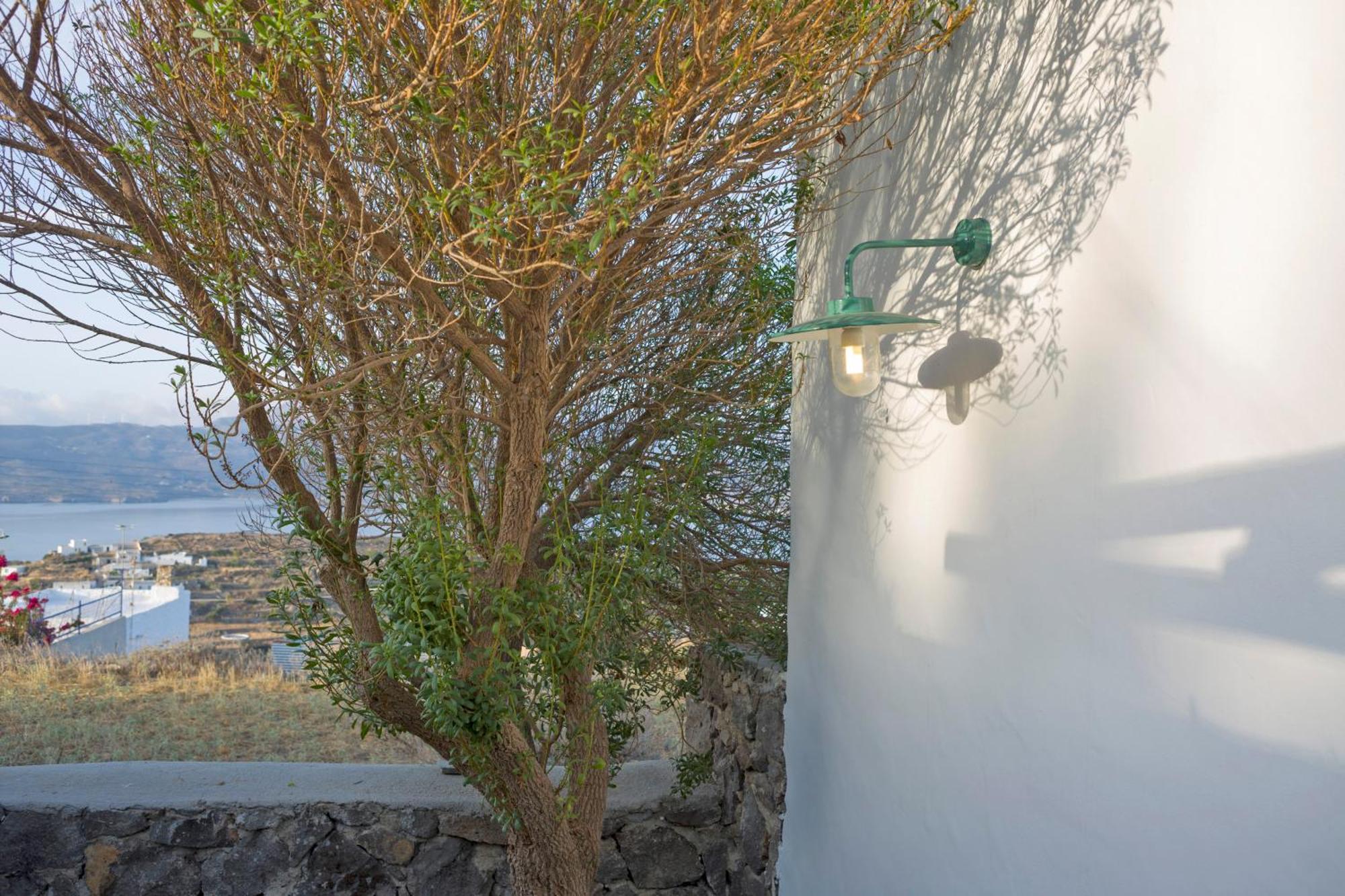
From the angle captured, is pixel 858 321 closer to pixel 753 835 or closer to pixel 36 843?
pixel 753 835

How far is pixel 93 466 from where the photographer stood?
8969 millimetres

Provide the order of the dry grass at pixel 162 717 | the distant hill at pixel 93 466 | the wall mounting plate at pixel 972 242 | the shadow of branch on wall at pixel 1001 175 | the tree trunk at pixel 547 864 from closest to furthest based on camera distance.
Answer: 1. the shadow of branch on wall at pixel 1001 175
2. the wall mounting plate at pixel 972 242
3. the tree trunk at pixel 547 864
4. the dry grass at pixel 162 717
5. the distant hill at pixel 93 466

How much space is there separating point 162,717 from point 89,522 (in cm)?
406

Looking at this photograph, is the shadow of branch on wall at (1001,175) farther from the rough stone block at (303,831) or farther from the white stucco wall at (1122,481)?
the rough stone block at (303,831)

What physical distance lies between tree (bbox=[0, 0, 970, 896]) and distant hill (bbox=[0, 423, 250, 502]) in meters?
5.47

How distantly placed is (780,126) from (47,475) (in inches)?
338

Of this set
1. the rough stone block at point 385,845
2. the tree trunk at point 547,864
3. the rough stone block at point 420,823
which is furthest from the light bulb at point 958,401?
the rough stone block at point 385,845

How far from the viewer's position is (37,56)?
2.48m

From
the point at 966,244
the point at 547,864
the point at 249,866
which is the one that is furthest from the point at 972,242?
the point at 249,866

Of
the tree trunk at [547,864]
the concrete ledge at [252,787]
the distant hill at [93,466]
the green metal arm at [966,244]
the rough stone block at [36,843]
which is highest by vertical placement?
the green metal arm at [966,244]

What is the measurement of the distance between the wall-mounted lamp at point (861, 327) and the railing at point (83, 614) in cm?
681

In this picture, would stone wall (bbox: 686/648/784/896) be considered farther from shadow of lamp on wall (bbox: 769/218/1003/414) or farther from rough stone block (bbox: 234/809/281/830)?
shadow of lamp on wall (bbox: 769/218/1003/414)

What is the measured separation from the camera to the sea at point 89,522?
656 cm

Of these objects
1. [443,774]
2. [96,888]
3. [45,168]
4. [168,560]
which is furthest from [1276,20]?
[168,560]
